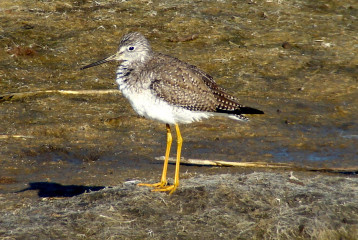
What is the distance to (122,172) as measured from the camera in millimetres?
10539

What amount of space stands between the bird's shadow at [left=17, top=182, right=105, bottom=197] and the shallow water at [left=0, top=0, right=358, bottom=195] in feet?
0.56

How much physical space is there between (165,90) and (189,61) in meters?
5.80

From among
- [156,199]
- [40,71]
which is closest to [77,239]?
[156,199]

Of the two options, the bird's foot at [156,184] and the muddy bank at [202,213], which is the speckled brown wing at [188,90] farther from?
the bird's foot at [156,184]

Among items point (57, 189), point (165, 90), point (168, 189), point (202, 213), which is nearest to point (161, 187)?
point (168, 189)

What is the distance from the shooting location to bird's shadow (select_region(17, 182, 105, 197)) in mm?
9734

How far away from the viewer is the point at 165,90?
868 centimetres

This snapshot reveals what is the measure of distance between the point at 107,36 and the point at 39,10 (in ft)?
7.36

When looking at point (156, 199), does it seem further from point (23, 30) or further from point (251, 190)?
point (23, 30)

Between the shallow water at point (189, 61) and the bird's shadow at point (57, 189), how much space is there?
0.56 feet

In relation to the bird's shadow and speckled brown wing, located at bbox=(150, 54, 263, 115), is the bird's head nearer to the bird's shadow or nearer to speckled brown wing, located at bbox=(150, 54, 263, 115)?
speckled brown wing, located at bbox=(150, 54, 263, 115)

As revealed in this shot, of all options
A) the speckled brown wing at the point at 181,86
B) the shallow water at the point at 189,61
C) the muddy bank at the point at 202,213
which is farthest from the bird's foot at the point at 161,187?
the shallow water at the point at 189,61

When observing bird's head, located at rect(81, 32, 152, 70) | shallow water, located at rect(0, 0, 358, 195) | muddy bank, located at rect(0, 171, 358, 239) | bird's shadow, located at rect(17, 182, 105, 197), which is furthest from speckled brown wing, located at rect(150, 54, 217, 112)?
bird's shadow, located at rect(17, 182, 105, 197)

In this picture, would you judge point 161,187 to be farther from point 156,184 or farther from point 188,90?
point 188,90
